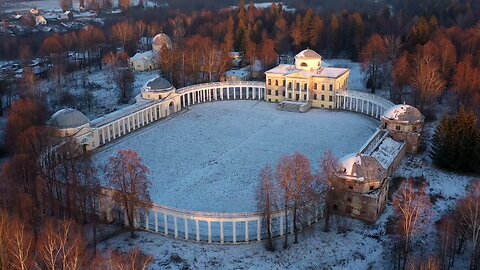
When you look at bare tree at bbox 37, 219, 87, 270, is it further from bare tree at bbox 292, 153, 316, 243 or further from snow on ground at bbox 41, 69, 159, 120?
snow on ground at bbox 41, 69, 159, 120

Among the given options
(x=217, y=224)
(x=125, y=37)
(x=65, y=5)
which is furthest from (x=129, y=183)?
(x=65, y=5)

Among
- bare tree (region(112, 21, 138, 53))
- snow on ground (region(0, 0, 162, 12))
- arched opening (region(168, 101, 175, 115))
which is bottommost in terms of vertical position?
arched opening (region(168, 101, 175, 115))

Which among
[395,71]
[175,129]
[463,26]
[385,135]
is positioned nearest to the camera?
[385,135]

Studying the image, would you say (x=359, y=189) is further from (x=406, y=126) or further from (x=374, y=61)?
(x=374, y=61)

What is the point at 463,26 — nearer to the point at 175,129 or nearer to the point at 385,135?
the point at 385,135

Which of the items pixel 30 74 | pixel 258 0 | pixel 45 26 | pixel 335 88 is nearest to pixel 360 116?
pixel 335 88

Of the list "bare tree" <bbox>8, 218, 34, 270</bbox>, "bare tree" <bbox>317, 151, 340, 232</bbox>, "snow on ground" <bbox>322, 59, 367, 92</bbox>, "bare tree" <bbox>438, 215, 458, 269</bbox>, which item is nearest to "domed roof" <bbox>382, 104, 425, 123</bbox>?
"bare tree" <bbox>317, 151, 340, 232</bbox>

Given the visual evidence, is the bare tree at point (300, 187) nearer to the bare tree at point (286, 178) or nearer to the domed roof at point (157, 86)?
the bare tree at point (286, 178)
